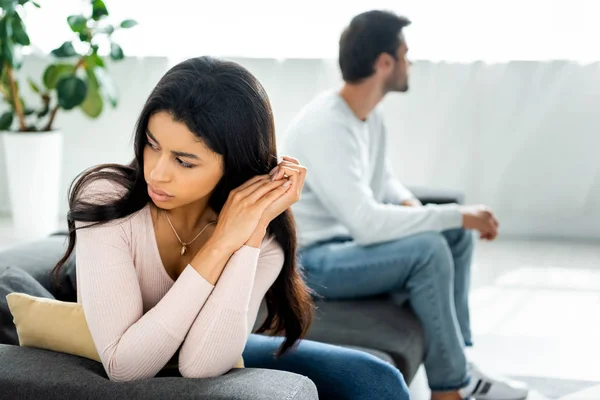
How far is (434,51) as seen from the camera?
4.30 meters

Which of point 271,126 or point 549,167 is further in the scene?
point 549,167

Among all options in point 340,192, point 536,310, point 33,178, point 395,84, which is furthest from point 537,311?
point 33,178

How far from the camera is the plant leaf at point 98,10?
3.96 meters

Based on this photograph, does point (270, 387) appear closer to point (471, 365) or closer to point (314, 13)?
point (471, 365)

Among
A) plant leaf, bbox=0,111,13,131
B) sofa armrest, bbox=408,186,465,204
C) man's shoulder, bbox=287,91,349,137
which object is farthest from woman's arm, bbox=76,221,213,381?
plant leaf, bbox=0,111,13,131

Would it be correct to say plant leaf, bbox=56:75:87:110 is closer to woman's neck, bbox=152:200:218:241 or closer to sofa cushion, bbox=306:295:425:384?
sofa cushion, bbox=306:295:425:384

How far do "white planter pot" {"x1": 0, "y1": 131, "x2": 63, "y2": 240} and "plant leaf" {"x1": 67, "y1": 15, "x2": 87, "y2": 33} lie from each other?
541 mm

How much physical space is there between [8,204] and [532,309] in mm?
2999

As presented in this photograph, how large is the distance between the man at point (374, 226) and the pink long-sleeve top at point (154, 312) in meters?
0.91

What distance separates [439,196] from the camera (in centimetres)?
299

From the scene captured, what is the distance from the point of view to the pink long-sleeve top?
4.60 ft

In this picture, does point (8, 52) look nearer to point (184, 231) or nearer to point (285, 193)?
point (184, 231)

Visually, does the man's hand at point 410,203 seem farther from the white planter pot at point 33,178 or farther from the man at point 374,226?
the white planter pot at point 33,178

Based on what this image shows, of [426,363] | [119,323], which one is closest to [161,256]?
[119,323]
